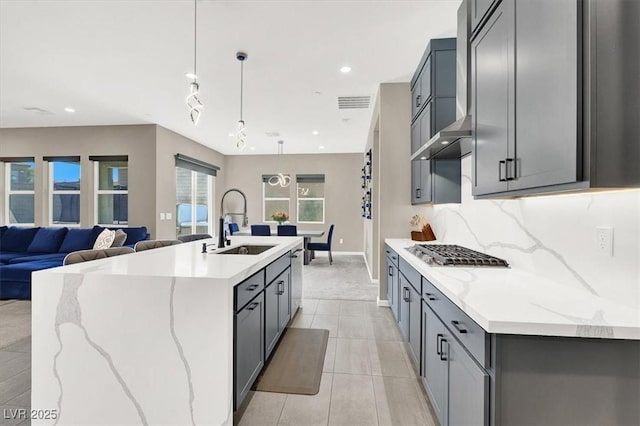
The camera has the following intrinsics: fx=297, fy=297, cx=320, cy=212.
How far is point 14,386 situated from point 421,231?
3.91m

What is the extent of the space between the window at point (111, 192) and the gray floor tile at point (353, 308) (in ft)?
15.8

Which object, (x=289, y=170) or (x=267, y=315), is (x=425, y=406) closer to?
→ (x=267, y=315)

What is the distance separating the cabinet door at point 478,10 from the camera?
5.57ft

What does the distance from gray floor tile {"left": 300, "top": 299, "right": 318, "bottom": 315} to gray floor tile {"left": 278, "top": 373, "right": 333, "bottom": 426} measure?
1.60 m

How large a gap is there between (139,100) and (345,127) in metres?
3.60

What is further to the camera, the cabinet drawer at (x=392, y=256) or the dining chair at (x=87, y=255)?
the cabinet drawer at (x=392, y=256)

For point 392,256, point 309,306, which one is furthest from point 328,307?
point 392,256

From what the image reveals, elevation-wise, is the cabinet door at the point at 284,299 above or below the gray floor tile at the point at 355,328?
above

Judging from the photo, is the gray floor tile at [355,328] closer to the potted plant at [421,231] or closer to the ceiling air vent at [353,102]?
the potted plant at [421,231]

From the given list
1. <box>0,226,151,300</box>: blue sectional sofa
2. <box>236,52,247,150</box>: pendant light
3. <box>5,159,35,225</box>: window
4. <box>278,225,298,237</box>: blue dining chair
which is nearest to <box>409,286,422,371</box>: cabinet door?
<box>236,52,247,150</box>: pendant light

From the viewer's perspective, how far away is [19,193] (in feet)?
20.4

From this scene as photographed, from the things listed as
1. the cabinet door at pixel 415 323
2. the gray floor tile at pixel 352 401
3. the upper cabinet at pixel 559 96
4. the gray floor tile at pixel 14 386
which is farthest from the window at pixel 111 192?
the upper cabinet at pixel 559 96

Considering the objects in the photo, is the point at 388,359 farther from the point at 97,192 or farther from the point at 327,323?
the point at 97,192

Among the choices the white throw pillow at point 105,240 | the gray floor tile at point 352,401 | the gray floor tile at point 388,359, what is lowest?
the gray floor tile at point 352,401
